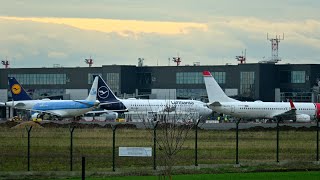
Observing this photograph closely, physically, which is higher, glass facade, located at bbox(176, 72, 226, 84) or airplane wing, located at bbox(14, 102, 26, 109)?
glass facade, located at bbox(176, 72, 226, 84)

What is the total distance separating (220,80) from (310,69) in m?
17.0

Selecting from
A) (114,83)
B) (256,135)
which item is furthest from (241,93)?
(256,135)

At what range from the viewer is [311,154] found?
1716 inches

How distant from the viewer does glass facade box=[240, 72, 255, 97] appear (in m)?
144

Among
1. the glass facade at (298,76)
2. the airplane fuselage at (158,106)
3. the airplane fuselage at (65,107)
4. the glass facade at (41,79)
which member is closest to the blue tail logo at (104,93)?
the airplane fuselage at (158,106)

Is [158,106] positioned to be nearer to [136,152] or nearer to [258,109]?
[258,109]

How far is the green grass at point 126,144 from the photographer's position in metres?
38.4

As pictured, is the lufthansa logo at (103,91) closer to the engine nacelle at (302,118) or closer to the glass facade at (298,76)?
the engine nacelle at (302,118)

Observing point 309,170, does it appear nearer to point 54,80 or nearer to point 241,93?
point 241,93

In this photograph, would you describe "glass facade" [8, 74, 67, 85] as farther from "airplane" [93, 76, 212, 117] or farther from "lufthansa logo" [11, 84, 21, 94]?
"lufthansa logo" [11, 84, 21, 94]

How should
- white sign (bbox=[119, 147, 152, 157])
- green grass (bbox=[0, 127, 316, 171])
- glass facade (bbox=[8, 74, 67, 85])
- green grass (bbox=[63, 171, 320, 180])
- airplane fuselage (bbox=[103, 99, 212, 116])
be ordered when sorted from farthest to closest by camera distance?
glass facade (bbox=[8, 74, 67, 85]) < airplane fuselage (bbox=[103, 99, 212, 116]) < green grass (bbox=[0, 127, 316, 171]) < white sign (bbox=[119, 147, 152, 157]) < green grass (bbox=[63, 171, 320, 180])

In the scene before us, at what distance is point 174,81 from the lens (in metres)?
152

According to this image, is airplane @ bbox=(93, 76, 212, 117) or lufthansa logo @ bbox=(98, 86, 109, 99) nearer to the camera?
airplane @ bbox=(93, 76, 212, 117)

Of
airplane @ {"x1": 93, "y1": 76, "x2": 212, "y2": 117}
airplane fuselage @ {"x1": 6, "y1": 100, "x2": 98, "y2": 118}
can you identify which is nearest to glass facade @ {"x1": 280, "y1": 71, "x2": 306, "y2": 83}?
airplane @ {"x1": 93, "y1": 76, "x2": 212, "y2": 117}
